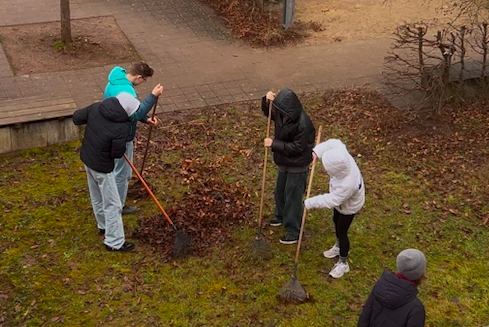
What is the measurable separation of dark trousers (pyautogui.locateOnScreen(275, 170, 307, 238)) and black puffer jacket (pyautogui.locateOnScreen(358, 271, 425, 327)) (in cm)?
198

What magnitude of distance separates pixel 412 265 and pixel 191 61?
24.1ft

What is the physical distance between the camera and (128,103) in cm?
621

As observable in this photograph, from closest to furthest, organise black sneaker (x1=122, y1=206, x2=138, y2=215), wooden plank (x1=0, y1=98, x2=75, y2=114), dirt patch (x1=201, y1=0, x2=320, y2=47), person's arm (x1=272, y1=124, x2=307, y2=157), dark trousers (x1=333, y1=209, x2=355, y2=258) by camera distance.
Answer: dark trousers (x1=333, y1=209, x2=355, y2=258) → person's arm (x1=272, y1=124, x2=307, y2=157) → black sneaker (x1=122, y1=206, x2=138, y2=215) → wooden plank (x1=0, y1=98, x2=75, y2=114) → dirt patch (x1=201, y1=0, x2=320, y2=47)

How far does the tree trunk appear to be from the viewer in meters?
10.9

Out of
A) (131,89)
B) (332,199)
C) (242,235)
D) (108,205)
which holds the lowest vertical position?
(242,235)

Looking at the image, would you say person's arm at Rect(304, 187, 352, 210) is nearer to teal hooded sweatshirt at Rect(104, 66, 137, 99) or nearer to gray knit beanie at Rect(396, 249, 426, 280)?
gray knit beanie at Rect(396, 249, 426, 280)

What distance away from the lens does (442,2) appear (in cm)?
1402

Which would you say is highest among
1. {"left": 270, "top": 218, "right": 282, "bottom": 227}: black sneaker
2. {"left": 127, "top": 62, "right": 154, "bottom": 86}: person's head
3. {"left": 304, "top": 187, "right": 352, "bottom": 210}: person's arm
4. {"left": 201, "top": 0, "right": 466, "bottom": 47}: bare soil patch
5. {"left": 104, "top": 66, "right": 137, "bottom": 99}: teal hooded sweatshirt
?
{"left": 127, "top": 62, "right": 154, "bottom": 86}: person's head

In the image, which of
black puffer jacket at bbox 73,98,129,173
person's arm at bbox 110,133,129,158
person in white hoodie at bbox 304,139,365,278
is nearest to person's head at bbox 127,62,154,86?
black puffer jacket at bbox 73,98,129,173

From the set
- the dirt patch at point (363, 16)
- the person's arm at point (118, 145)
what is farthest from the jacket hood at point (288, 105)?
the dirt patch at point (363, 16)

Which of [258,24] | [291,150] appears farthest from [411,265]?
[258,24]

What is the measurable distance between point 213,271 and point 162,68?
5343 millimetres

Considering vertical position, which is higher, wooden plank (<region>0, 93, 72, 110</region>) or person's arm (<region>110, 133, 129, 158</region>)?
person's arm (<region>110, 133, 129, 158</region>)

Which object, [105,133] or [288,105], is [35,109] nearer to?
[105,133]
